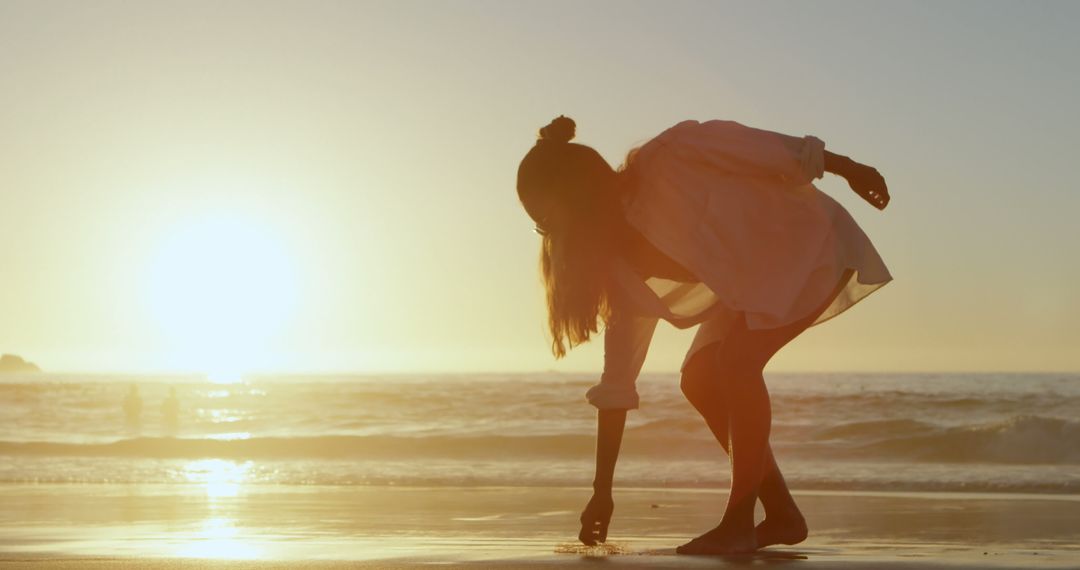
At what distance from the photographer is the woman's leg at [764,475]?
365 centimetres

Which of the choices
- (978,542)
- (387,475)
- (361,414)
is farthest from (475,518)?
(361,414)

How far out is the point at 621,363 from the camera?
11.4 ft

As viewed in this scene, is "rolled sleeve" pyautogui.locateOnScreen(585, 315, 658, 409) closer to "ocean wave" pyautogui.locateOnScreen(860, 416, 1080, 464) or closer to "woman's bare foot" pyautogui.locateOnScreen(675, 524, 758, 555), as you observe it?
"woman's bare foot" pyautogui.locateOnScreen(675, 524, 758, 555)

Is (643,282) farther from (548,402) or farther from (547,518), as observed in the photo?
(548,402)

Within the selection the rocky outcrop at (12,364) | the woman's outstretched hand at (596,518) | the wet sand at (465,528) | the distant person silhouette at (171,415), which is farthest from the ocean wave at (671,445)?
the rocky outcrop at (12,364)

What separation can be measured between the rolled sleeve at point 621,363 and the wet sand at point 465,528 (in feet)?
1.44

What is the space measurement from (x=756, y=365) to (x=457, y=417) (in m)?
19.1

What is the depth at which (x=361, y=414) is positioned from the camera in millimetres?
23797

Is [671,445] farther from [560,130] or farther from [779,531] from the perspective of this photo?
[560,130]

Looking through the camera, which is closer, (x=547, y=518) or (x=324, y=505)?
(x=547, y=518)

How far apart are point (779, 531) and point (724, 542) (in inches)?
14.4

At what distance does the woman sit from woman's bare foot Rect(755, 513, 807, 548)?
25 centimetres

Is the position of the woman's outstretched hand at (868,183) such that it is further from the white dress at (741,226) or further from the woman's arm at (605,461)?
the woman's arm at (605,461)

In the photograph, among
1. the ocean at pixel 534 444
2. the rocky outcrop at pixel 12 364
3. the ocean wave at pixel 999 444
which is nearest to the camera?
the ocean at pixel 534 444
